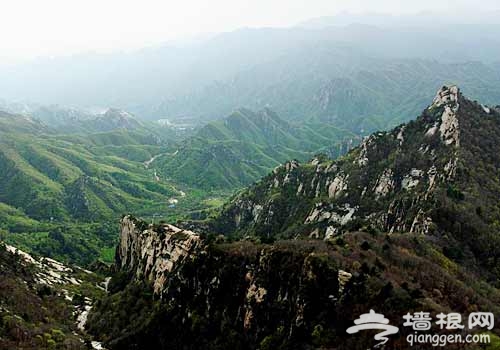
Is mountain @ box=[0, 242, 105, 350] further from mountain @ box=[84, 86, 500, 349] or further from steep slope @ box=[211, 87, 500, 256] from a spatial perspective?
steep slope @ box=[211, 87, 500, 256]

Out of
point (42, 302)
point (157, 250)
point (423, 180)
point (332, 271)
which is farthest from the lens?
point (423, 180)

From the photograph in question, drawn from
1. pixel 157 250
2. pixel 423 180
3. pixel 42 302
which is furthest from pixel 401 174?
pixel 42 302

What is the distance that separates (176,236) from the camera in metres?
116

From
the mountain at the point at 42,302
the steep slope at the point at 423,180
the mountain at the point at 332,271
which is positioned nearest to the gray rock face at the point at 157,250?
the mountain at the point at 332,271

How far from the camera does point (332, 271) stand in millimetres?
72125

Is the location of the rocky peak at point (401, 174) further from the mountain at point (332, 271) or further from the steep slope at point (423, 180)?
the mountain at point (332, 271)

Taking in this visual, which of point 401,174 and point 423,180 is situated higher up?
point 423,180

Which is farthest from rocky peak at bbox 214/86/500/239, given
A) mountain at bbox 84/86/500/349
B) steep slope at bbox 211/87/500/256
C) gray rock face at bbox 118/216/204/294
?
gray rock face at bbox 118/216/204/294

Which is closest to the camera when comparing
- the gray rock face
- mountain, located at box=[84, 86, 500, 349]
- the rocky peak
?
mountain, located at box=[84, 86, 500, 349]

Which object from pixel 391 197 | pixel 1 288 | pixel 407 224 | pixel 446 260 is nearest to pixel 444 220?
pixel 407 224

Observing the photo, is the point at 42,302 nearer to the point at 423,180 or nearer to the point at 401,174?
the point at 423,180

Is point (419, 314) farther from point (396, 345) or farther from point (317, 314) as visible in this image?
point (317, 314)

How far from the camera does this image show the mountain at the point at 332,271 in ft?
228

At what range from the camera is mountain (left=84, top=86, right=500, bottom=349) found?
69.4 m
